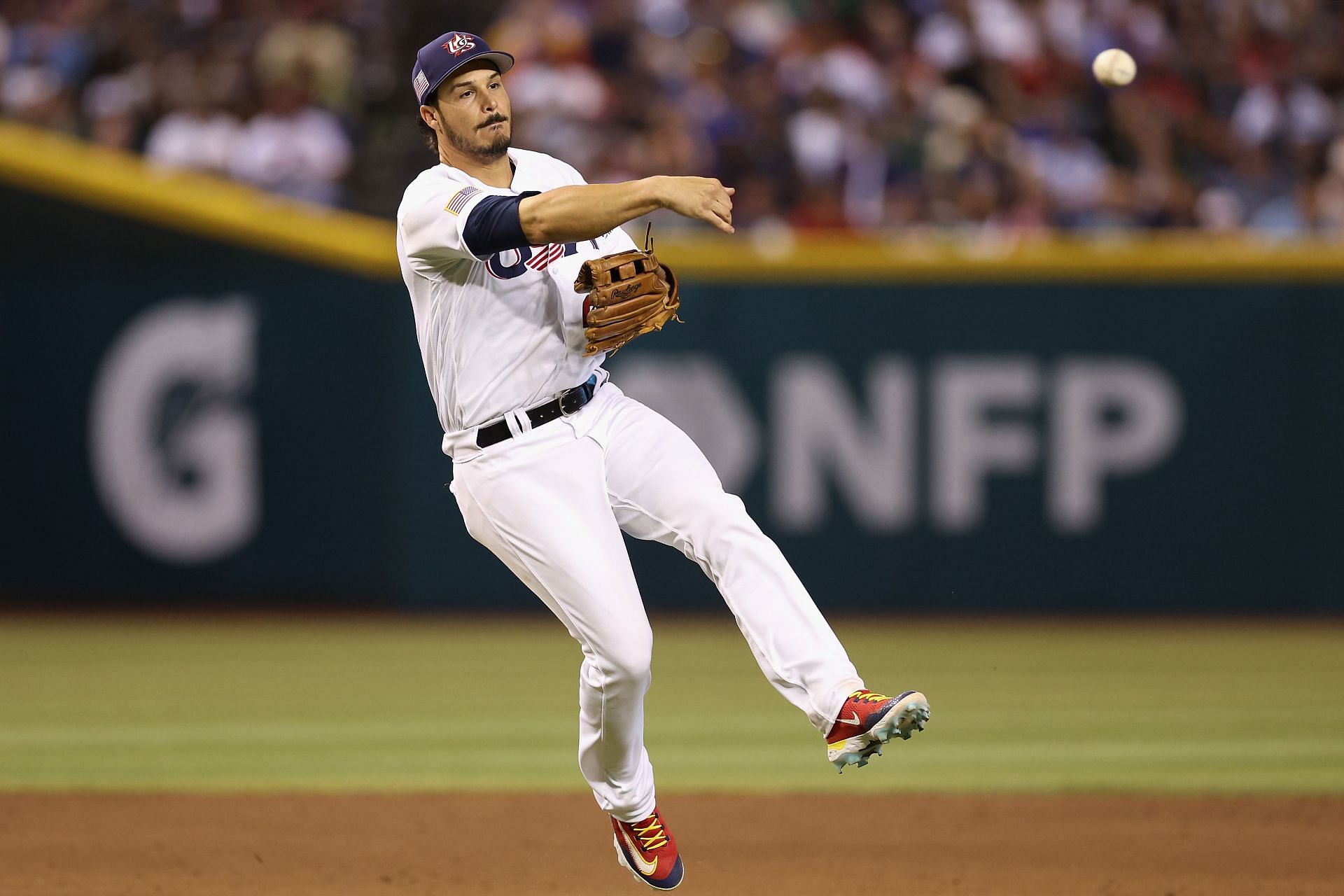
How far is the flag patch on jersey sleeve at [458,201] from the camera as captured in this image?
4477mm

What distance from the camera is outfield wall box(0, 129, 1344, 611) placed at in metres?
10.6

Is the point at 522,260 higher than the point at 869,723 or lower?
higher

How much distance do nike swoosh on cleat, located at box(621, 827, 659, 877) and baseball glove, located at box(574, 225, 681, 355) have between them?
1.34 meters

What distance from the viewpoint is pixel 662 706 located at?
825 centimetres

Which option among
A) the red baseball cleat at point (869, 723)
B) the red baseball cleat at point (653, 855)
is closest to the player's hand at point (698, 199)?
the red baseball cleat at point (869, 723)

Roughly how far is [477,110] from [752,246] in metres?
6.26

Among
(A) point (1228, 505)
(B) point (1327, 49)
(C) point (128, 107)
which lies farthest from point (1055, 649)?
(C) point (128, 107)

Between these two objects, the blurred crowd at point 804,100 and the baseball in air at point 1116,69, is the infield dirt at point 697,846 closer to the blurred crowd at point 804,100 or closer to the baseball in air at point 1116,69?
the baseball in air at point 1116,69

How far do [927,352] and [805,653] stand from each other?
656cm

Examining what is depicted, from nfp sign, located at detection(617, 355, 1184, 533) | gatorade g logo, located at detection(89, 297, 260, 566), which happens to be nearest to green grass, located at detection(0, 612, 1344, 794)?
gatorade g logo, located at detection(89, 297, 260, 566)

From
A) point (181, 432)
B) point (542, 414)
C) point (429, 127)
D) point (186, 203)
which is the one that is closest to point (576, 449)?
point (542, 414)

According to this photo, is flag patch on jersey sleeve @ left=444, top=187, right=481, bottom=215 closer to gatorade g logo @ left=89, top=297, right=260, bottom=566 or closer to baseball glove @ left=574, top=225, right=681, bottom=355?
baseball glove @ left=574, top=225, right=681, bottom=355

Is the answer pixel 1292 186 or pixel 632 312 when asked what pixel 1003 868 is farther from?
pixel 1292 186

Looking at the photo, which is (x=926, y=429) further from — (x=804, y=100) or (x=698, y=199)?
(x=698, y=199)
